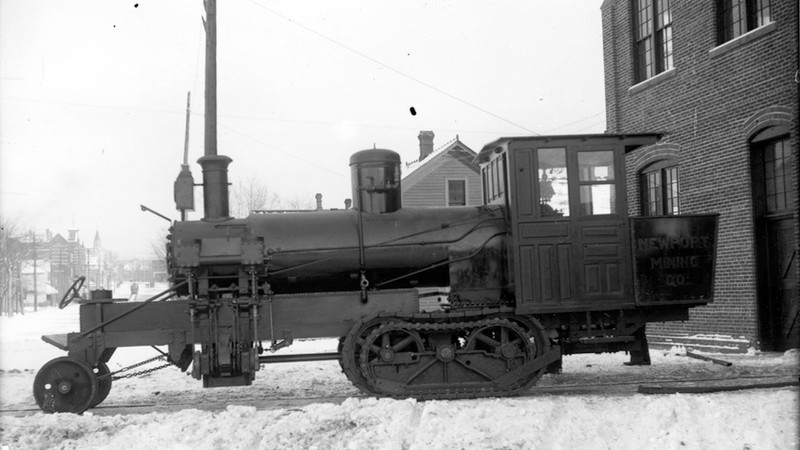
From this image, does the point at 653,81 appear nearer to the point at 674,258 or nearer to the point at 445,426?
the point at 674,258

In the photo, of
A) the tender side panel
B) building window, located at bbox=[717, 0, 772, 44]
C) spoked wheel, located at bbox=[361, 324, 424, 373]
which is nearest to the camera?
spoked wheel, located at bbox=[361, 324, 424, 373]

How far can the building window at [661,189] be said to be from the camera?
47.4ft

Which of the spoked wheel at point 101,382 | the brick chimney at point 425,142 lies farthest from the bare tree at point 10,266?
the spoked wheel at point 101,382

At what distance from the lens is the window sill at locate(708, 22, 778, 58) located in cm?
1182

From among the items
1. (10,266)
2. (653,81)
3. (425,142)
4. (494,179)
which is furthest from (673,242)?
(10,266)

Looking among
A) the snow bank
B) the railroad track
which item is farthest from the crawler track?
the snow bank

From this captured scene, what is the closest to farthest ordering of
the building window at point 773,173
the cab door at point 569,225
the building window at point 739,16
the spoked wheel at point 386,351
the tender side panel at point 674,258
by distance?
the spoked wheel at point 386,351, the cab door at point 569,225, the tender side panel at point 674,258, the building window at point 773,173, the building window at point 739,16

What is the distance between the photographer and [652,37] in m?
15.2

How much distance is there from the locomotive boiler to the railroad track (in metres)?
0.32

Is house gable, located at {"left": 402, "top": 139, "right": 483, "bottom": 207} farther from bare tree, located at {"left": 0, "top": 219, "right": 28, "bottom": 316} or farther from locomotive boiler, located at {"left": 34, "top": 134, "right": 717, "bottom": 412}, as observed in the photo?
bare tree, located at {"left": 0, "top": 219, "right": 28, "bottom": 316}

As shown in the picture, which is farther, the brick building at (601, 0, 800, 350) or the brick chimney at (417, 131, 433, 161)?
the brick chimney at (417, 131, 433, 161)

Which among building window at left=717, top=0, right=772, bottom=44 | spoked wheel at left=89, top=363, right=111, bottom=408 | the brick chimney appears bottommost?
spoked wheel at left=89, top=363, right=111, bottom=408

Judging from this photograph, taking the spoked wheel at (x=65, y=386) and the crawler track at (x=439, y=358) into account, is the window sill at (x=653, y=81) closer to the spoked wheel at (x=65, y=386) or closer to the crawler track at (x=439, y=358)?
the crawler track at (x=439, y=358)

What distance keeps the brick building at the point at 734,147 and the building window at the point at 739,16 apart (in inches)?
0.7
